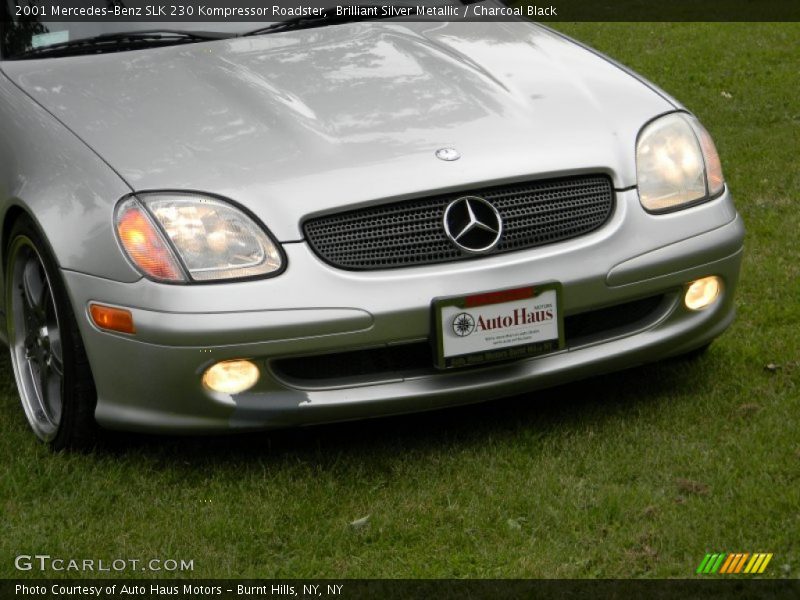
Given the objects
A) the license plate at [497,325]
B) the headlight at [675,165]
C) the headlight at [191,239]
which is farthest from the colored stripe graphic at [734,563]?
the headlight at [191,239]

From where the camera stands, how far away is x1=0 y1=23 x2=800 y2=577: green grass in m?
3.85

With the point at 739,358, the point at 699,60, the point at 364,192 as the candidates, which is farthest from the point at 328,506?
the point at 699,60

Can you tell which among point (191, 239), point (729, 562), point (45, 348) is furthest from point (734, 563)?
point (45, 348)

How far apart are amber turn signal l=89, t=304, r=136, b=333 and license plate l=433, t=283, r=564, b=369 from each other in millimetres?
869

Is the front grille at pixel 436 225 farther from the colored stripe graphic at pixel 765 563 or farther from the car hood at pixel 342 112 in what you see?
the colored stripe graphic at pixel 765 563

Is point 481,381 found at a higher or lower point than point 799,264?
higher

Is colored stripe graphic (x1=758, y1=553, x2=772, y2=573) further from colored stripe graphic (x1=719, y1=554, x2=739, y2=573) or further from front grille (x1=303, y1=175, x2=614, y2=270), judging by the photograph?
A: front grille (x1=303, y1=175, x2=614, y2=270)

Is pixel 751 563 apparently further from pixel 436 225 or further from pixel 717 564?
pixel 436 225

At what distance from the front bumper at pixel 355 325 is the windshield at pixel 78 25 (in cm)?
134

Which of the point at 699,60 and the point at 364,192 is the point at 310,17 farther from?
the point at 699,60

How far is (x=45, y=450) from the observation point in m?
4.68

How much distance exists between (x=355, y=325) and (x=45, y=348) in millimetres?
1224

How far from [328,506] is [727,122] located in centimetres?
520

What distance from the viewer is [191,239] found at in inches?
163
